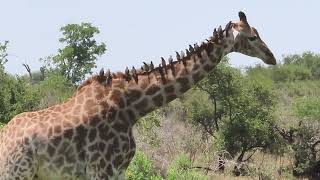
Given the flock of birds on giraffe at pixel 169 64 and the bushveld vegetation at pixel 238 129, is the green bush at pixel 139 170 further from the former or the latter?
the bushveld vegetation at pixel 238 129

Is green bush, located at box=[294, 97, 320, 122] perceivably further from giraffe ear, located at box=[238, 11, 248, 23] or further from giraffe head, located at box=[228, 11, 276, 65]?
giraffe ear, located at box=[238, 11, 248, 23]

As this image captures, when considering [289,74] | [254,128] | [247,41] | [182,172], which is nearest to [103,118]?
[247,41]

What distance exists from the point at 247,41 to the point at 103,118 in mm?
1706

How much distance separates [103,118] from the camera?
6.74m

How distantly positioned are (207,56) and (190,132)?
29.7 metres

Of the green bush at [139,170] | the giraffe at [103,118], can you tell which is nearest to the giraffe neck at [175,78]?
the giraffe at [103,118]

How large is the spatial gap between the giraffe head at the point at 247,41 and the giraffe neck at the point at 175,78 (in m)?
0.07

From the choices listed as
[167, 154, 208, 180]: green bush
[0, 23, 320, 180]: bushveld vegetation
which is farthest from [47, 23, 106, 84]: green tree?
[167, 154, 208, 180]: green bush

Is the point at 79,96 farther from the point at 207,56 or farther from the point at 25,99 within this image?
the point at 25,99

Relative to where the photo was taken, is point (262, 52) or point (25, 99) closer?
point (262, 52)

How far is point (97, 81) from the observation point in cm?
704

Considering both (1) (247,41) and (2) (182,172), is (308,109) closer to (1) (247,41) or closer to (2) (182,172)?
(2) (182,172)

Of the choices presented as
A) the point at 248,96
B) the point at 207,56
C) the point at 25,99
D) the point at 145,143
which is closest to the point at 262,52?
the point at 207,56

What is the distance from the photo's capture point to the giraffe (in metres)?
6.57
